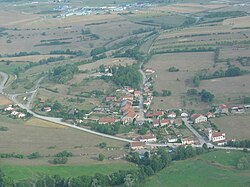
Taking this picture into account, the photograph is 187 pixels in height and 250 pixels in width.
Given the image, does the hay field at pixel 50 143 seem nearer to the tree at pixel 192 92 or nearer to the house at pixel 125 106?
the house at pixel 125 106

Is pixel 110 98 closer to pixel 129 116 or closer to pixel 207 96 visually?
pixel 129 116

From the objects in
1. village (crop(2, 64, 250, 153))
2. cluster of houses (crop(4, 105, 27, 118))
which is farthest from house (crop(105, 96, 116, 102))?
cluster of houses (crop(4, 105, 27, 118))

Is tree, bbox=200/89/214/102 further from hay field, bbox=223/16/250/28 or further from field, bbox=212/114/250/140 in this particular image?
hay field, bbox=223/16/250/28

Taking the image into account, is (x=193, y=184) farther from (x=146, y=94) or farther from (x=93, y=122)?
(x=146, y=94)

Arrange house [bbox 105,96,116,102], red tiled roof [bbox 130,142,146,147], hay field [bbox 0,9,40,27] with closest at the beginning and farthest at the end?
A: red tiled roof [bbox 130,142,146,147]
house [bbox 105,96,116,102]
hay field [bbox 0,9,40,27]

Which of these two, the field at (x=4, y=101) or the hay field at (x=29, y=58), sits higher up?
the hay field at (x=29, y=58)

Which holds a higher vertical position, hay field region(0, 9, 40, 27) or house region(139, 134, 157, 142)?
hay field region(0, 9, 40, 27)

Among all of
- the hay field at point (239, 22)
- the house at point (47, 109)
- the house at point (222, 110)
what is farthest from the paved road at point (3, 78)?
the hay field at point (239, 22)
